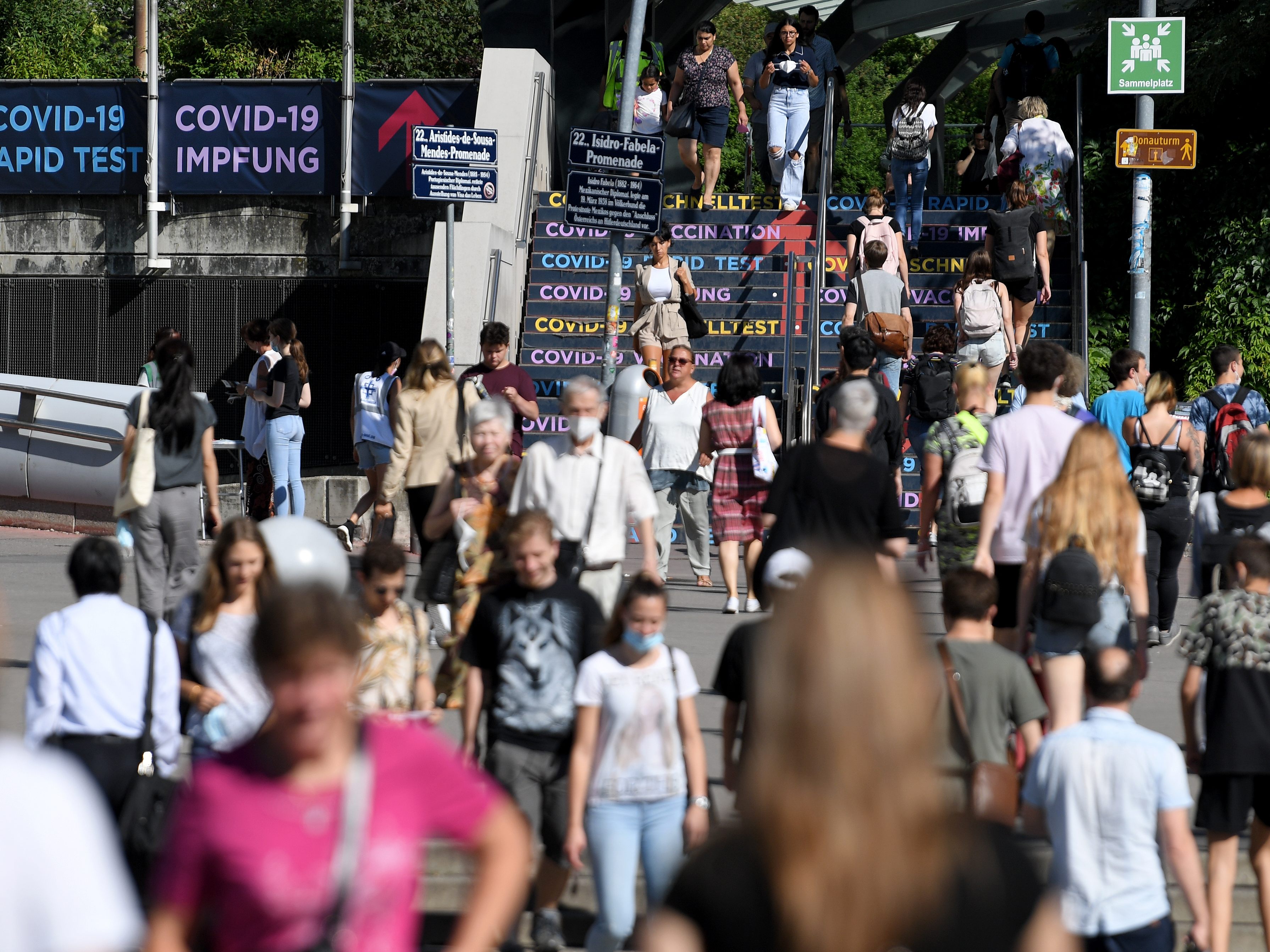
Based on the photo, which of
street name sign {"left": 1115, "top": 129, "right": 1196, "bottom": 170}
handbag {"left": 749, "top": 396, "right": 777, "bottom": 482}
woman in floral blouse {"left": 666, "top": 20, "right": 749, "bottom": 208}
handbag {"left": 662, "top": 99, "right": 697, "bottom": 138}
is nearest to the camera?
handbag {"left": 749, "top": 396, "right": 777, "bottom": 482}

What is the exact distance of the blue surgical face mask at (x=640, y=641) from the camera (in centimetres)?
520

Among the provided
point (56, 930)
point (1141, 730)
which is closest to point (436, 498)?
point (1141, 730)

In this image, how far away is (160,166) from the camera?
2097 cm

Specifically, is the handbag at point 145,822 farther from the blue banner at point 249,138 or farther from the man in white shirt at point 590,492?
the blue banner at point 249,138

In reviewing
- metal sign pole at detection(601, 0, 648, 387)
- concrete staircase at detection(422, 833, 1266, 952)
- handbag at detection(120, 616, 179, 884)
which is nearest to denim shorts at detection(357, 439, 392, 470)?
metal sign pole at detection(601, 0, 648, 387)

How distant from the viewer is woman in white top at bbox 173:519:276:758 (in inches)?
204

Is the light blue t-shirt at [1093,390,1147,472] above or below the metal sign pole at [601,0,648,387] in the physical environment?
below

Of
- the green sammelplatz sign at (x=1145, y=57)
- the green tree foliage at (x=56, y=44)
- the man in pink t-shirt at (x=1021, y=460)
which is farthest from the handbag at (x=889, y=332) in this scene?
the green tree foliage at (x=56, y=44)

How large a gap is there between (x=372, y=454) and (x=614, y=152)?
2.95 m

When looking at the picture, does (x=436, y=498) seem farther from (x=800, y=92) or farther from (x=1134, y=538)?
(x=800, y=92)

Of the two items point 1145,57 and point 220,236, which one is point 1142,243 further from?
point 220,236

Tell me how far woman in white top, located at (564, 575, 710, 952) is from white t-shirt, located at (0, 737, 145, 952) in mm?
2850

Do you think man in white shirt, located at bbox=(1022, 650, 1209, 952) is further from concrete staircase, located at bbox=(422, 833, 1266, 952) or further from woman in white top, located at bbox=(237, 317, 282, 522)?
woman in white top, located at bbox=(237, 317, 282, 522)

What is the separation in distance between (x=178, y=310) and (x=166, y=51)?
10.7 metres
